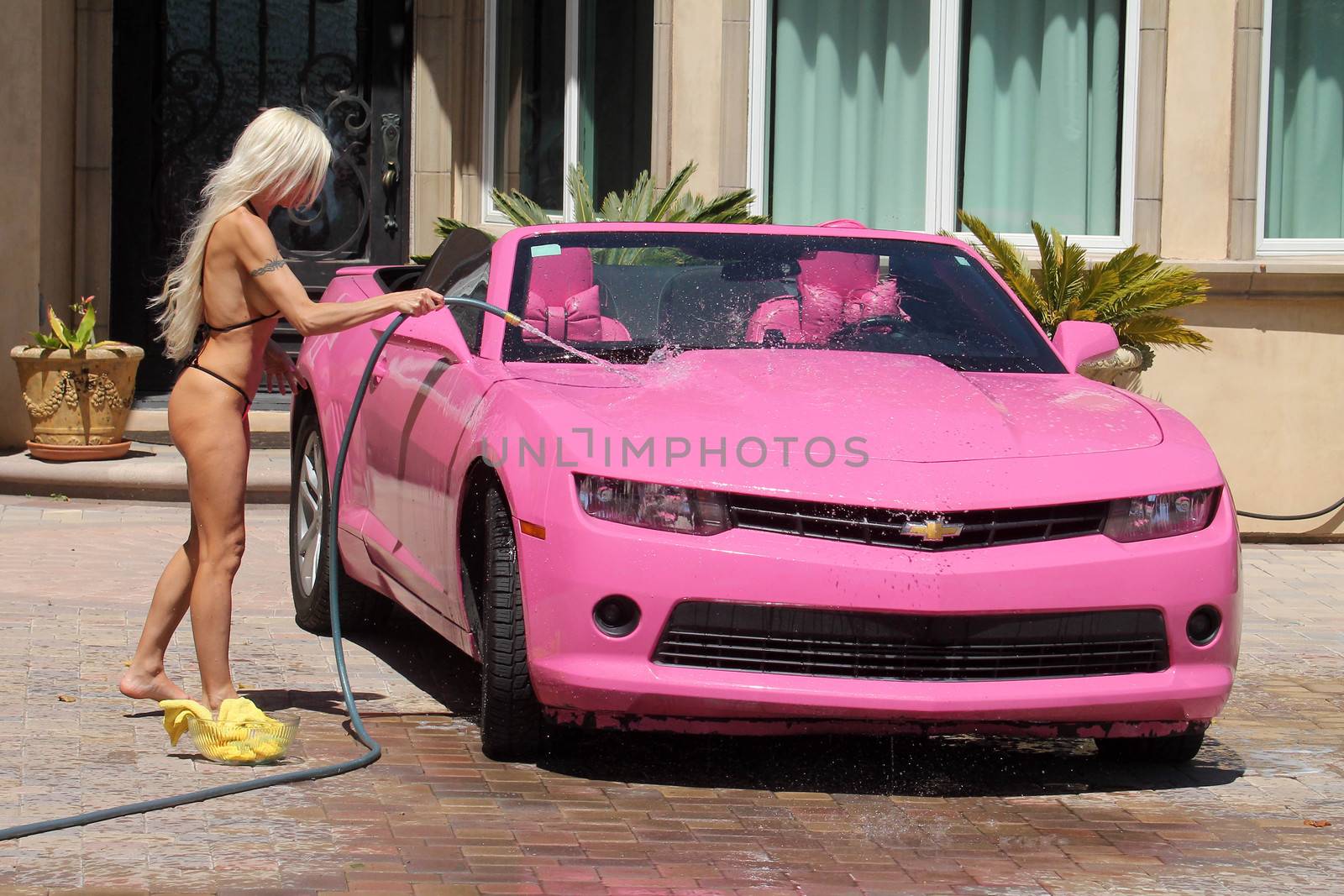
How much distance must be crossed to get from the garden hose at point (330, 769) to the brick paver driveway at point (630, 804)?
0.04m

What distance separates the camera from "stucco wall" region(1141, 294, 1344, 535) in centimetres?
1123

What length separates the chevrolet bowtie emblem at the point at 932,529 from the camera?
5.11m

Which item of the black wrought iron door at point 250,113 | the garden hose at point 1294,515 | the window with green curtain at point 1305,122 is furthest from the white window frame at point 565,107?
the garden hose at point 1294,515

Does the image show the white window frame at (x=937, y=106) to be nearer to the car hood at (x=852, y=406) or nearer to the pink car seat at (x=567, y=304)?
the pink car seat at (x=567, y=304)

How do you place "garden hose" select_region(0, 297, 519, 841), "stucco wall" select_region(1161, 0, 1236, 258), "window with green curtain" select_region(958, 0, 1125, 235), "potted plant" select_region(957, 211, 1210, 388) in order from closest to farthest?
"garden hose" select_region(0, 297, 519, 841) < "potted plant" select_region(957, 211, 1210, 388) < "stucco wall" select_region(1161, 0, 1236, 258) < "window with green curtain" select_region(958, 0, 1125, 235)

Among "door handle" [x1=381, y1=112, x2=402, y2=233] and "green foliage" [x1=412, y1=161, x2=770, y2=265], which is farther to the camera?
"door handle" [x1=381, y1=112, x2=402, y2=233]

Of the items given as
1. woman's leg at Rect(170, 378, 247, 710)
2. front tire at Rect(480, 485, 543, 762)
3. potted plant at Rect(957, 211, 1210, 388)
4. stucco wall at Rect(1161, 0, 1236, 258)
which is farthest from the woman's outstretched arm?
stucco wall at Rect(1161, 0, 1236, 258)

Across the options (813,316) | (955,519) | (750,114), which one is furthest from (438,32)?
(955,519)

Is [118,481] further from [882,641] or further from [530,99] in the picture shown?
[882,641]

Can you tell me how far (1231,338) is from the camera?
11258mm

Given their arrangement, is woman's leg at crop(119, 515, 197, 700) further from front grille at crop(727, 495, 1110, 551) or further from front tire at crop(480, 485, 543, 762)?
front grille at crop(727, 495, 1110, 551)

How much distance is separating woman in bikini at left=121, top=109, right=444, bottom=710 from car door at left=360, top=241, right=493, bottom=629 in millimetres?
469

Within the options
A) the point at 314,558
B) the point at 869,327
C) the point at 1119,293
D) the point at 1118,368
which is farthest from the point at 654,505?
the point at 1119,293

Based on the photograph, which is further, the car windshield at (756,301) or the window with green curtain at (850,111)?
the window with green curtain at (850,111)
